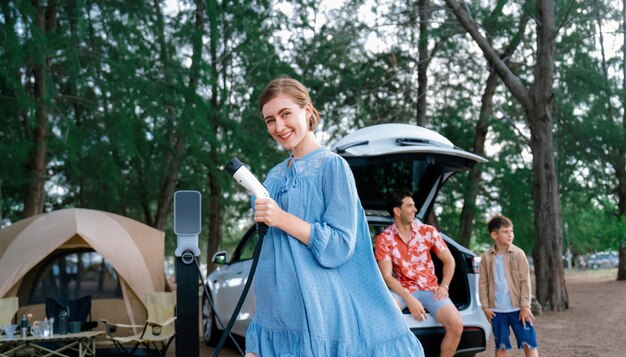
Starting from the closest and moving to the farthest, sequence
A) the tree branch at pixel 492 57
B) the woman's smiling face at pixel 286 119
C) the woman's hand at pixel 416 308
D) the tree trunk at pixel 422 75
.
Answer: the woman's smiling face at pixel 286 119
the woman's hand at pixel 416 308
the tree branch at pixel 492 57
the tree trunk at pixel 422 75

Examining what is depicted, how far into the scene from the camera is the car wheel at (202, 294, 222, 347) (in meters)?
8.74

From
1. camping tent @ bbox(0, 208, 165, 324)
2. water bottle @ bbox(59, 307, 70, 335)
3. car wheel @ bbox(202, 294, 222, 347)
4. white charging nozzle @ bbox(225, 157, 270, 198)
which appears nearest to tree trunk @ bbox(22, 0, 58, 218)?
camping tent @ bbox(0, 208, 165, 324)

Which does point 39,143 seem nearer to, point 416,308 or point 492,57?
point 492,57

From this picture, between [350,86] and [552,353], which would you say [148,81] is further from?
[552,353]

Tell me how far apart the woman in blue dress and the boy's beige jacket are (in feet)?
11.8

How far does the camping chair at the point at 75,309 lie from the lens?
25.6 feet

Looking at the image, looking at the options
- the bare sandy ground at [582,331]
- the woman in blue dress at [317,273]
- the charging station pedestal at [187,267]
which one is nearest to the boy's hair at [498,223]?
the charging station pedestal at [187,267]

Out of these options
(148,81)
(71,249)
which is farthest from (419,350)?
(148,81)

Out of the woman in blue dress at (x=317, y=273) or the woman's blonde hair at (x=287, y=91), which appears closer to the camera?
the woman in blue dress at (x=317, y=273)

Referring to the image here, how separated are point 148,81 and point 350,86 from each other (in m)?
5.61

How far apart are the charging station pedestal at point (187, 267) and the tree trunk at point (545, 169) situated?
28.2 feet

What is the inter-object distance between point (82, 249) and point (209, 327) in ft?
6.13

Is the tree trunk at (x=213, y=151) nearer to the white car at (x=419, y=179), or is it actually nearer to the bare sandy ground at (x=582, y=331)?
the bare sandy ground at (x=582, y=331)

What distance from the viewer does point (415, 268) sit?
17.9 feet
